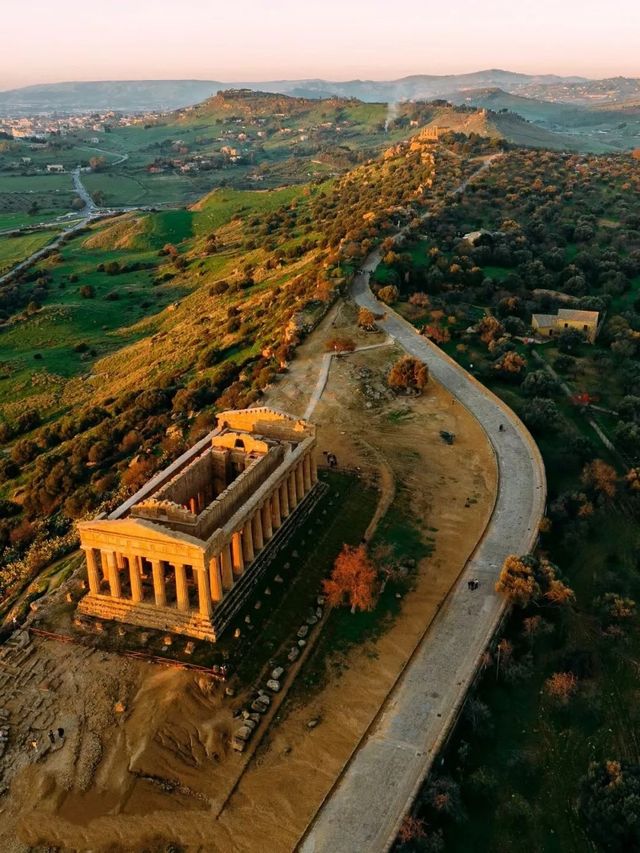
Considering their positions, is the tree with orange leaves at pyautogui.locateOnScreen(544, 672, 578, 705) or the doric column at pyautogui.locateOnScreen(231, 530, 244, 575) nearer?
the tree with orange leaves at pyautogui.locateOnScreen(544, 672, 578, 705)

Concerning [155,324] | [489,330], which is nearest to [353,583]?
[489,330]

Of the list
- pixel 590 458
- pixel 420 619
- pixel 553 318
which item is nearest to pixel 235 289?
pixel 553 318

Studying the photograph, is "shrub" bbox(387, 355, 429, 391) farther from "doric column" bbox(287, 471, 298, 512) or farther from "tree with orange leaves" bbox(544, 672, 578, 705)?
"tree with orange leaves" bbox(544, 672, 578, 705)

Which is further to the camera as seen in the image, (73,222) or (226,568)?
(73,222)

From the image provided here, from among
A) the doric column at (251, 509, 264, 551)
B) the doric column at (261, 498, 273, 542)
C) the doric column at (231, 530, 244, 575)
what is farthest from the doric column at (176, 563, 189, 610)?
the doric column at (261, 498, 273, 542)

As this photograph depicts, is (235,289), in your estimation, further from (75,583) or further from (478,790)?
(478,790)

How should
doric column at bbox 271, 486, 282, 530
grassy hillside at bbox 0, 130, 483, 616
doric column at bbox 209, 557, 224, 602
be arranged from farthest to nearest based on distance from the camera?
grassy hillside at bbox 0, 130, 483, 616 → doric column at bbox 271, 486, 282, 530 → doric column at bbox 209, 557, 224, 602

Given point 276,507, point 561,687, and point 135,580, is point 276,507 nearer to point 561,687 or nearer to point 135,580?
point 135,580
